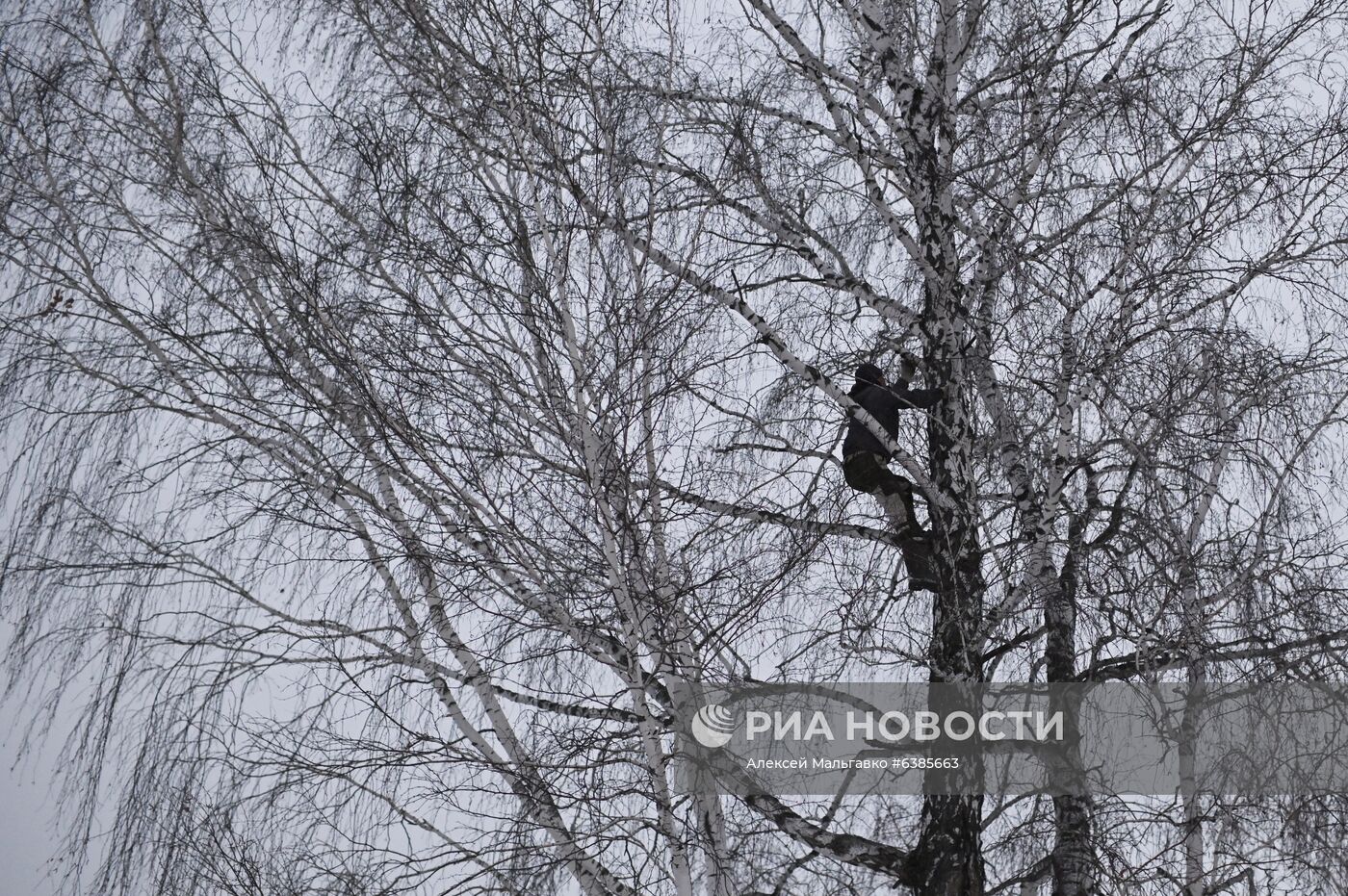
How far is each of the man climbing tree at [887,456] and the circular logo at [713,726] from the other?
1144 mm

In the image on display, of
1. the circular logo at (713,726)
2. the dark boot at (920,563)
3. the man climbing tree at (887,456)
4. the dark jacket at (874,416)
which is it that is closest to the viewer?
the circular logo at (713,726)

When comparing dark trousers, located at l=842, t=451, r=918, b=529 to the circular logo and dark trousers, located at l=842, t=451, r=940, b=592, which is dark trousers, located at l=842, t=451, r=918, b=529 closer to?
dark trousers, located at l=842, t=451, r=940, b=592

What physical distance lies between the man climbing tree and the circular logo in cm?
114

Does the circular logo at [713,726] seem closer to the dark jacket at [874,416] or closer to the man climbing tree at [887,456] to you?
the man climbing tree at [887,456]

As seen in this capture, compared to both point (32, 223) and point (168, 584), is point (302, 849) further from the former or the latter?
point (32, 223)

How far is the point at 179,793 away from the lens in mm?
5062

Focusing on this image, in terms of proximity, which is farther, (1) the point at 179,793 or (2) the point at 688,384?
(1) the point at 179,793

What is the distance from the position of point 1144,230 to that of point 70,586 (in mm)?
4851

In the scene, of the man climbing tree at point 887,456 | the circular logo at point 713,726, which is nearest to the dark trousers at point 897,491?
the man climbing tree at point 887,456

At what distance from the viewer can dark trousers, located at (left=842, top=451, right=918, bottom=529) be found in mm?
5738

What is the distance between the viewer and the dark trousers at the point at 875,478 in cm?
574

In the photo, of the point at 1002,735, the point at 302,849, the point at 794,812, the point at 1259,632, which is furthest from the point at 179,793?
the point at 1259,632

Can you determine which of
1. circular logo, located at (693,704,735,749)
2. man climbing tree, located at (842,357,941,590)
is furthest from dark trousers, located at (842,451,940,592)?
circular logo, located at (693,704,735,749)

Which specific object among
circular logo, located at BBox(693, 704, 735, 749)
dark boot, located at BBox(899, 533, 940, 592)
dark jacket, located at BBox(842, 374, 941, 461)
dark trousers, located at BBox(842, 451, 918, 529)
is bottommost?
circular logo, located at BBox(693, 704, 735, 749)
